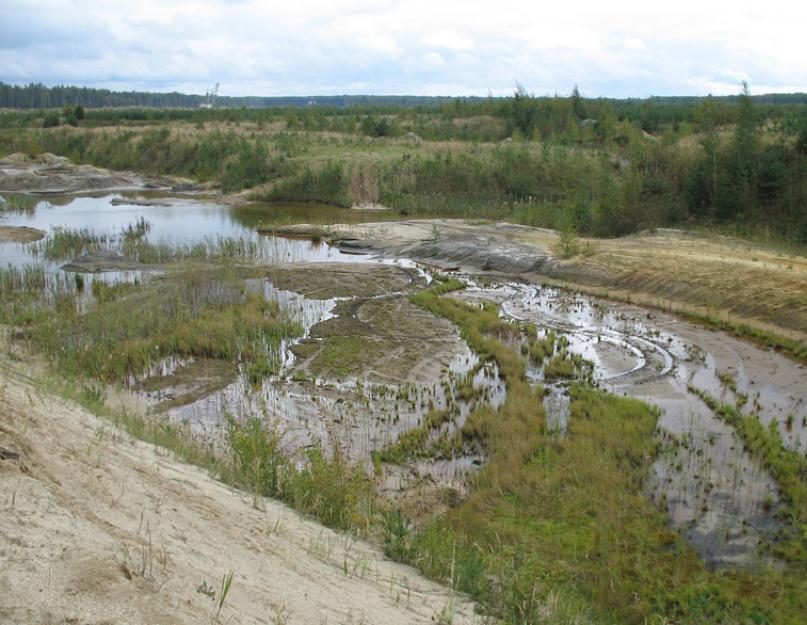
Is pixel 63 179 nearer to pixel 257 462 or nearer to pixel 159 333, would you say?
pixel 159 333

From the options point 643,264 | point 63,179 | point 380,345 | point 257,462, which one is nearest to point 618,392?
point 380,345

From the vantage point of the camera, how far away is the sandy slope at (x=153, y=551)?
369cm

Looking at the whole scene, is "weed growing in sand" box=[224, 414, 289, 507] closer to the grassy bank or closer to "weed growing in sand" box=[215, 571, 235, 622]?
the grassy bank

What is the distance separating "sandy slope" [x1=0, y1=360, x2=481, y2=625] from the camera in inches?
145

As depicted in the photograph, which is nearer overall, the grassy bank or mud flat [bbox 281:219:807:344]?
the grassy bank

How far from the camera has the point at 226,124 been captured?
60.6 meters

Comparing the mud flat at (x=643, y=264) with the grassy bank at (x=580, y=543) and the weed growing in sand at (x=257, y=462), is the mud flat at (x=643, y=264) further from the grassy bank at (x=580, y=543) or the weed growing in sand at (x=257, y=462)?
the weed growing in sand at (x=257, y=462)

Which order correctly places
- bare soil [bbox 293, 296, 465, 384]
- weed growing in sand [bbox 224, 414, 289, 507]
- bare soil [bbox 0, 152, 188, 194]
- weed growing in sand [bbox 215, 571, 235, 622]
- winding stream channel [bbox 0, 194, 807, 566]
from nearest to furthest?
weed growing in sand [bbox 215, 571, 235, 622], weed growing in sand [bbox 224, 414, 289, 507], winding stream channel [bbox 0, 194, 807, 566], bare soil [bbox 293, 296, 465, 384], bare soil [bbox 0, 152, 188, 194]

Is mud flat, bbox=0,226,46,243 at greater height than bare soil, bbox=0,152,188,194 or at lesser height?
lesser

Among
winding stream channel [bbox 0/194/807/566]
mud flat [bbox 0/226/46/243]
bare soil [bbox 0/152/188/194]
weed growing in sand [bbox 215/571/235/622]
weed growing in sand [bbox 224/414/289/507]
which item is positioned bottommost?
winding stream channel [bbox 0/194/807/566]

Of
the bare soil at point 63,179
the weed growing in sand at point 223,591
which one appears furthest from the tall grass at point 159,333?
the bare soil at point 63,179

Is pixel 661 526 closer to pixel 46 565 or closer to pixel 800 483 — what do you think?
pixel 800 483

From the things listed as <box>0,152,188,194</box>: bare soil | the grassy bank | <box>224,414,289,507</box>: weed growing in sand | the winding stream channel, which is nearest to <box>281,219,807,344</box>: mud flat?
the winding stream channel

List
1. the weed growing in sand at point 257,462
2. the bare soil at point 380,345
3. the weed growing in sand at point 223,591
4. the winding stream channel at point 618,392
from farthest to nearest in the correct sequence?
the bare soil at point 380,345 < the winding stream channel at point 618,392 < the weed growing in sand at point 257,462 < the weed growing in sand at point 223,591
